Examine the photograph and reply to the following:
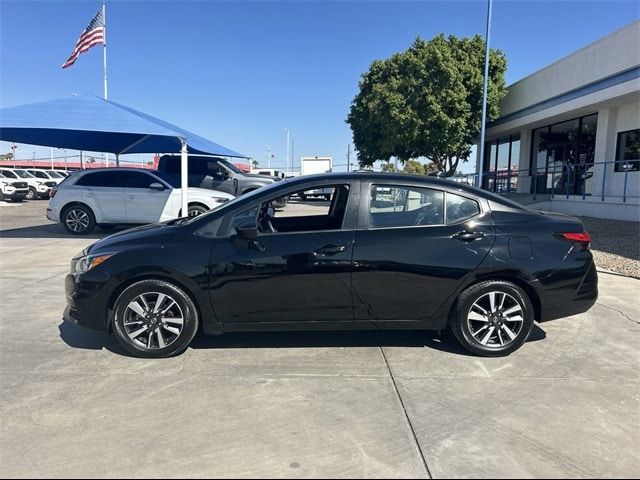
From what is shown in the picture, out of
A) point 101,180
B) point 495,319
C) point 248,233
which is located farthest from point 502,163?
point 248,233

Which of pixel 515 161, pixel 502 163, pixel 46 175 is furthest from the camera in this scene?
pixel 46 175

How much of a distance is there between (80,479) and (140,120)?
9.26 meters

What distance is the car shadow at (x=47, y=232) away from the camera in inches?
457

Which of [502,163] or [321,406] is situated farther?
[502,163]

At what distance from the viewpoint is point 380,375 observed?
3814mm

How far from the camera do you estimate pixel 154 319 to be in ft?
13.4

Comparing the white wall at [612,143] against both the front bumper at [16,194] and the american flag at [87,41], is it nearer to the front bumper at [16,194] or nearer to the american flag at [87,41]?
the american flag at [87,41]

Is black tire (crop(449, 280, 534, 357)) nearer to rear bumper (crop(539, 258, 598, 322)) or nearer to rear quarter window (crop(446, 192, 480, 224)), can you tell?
rear bumper (crop(539, 258, 598, 322))

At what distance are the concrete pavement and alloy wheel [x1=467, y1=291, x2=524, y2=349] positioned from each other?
0.69ft

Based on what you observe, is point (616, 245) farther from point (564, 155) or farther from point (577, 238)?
point (564, 155)

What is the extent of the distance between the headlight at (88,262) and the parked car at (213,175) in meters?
→ 11.4

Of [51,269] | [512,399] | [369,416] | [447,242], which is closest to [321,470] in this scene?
[369,416]

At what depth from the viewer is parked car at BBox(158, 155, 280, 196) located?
1570 centimetres

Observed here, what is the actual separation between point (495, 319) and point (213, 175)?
13260 mm
